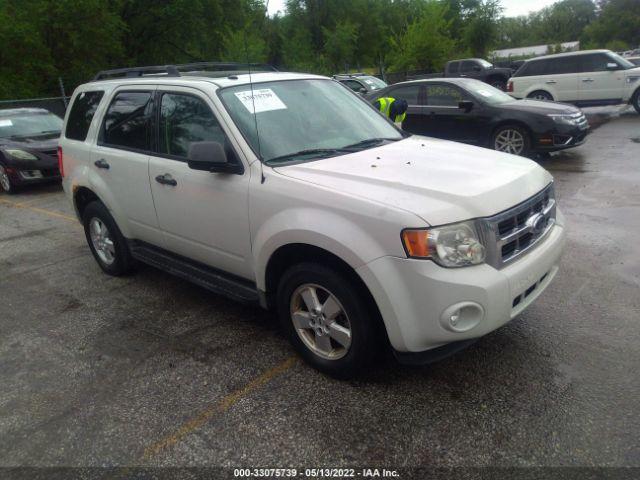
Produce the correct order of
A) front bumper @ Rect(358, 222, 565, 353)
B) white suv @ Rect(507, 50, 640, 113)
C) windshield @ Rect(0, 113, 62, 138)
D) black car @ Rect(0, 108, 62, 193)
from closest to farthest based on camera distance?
front bumper @ Rect(358, 222, 565, 353)
black car @ Rect(0, 108, 62, 193)
windshield @ Rect(0, 113, 62, 138)
white suv @ Rect(507, 50, 640, 113)

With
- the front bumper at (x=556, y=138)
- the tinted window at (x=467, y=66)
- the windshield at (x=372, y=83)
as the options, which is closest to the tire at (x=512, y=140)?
the front bumper at (x=556, y=138)

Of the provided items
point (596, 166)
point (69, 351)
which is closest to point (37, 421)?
point (69, 351)

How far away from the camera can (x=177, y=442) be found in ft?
9.03

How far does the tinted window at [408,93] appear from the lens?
1032 cm

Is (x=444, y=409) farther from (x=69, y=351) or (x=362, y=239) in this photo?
(x=69, y=351)

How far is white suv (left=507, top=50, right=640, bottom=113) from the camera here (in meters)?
14.4

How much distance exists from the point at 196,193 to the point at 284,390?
152 cm

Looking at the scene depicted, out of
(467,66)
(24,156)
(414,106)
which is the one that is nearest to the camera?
(24,156)

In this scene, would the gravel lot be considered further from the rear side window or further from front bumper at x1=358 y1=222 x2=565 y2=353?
the rear side window

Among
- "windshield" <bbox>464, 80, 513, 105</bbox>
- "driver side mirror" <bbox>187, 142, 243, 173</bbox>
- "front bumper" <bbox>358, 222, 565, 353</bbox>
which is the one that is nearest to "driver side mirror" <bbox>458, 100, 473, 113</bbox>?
"windshield" <bbox>464, 80, 513, 105</bbox>

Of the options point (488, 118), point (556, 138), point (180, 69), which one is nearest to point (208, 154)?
point (180, 69)

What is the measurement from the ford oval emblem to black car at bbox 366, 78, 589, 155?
6450 mm

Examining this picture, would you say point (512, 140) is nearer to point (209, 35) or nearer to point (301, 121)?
point (301, 121)

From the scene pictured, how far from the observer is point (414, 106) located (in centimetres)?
1031
